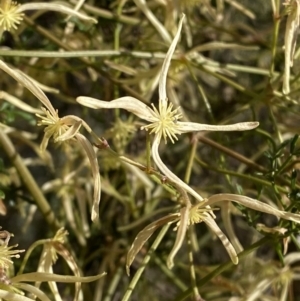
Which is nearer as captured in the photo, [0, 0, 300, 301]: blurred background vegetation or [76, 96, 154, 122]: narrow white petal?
[76, 96, 154, 122]: narrow white petal

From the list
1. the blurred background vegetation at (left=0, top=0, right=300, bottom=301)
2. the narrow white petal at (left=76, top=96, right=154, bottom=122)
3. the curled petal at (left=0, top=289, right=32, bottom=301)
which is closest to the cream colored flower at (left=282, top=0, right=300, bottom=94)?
the blurred background vegetation at (left=0, top=0, right=300, bottom=301)

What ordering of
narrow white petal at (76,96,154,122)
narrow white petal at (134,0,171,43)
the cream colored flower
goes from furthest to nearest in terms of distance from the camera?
narrow white petal at (134,0,171,43) → the cream colored flower → narrow white petal at (76,96,154,122)

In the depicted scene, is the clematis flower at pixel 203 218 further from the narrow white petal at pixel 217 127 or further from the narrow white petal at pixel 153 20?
the narrow white petal at pixel 153 20

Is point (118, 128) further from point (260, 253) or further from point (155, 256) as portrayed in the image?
point (260, 253)

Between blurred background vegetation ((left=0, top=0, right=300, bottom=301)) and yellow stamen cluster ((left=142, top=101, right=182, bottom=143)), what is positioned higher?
yellow stamen cluster ((left=142, top=101, right=182, bottom=143))

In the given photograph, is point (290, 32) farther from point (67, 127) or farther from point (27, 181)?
point (27, 181)

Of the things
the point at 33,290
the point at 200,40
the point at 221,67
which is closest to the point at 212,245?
the point at 200,40

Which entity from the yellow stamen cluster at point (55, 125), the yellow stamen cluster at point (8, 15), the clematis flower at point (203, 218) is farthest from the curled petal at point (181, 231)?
the yellow stamen cluster at point (8, 15)

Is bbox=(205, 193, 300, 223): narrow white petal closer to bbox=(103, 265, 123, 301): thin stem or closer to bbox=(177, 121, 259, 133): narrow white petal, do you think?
bbox=(177, 121, 259, 133): narrow white petal
